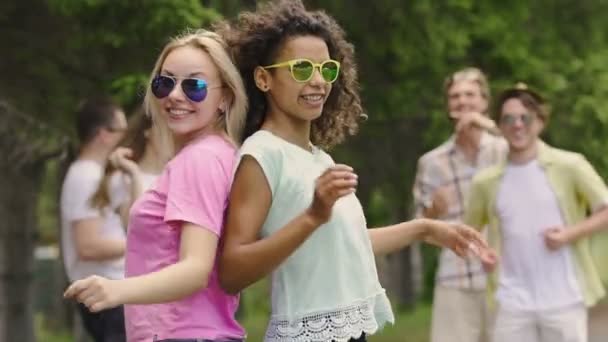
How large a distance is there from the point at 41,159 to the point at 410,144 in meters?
3.52

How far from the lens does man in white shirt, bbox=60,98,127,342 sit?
785 cm

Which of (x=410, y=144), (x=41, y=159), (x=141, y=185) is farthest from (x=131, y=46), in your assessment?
(x=141, y=185)

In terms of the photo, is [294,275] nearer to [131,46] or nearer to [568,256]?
[568,256]

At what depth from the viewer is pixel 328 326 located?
4.78m

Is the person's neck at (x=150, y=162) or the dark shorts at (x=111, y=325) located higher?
the person's neck at (x=150, y=162)

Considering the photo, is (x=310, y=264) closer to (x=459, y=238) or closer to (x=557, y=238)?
(x=459, y=238)

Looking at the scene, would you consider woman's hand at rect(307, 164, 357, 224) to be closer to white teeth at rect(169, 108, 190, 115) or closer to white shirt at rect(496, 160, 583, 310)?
white teeth at rect(169, 108, 190, 115)

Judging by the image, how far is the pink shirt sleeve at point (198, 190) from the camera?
15.1 feet

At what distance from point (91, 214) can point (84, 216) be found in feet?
0.19

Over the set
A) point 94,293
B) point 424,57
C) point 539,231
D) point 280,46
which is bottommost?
point 94,293

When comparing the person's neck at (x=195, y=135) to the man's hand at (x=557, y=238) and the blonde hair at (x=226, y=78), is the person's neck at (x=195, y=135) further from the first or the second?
the man's hand at (x=557, y=238)

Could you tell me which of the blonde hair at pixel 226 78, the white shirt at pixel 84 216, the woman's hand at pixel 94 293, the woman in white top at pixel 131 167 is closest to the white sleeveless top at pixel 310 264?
the blonde hair at pixel 226 78

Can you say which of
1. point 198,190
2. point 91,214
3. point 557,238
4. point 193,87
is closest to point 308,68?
point 193,87

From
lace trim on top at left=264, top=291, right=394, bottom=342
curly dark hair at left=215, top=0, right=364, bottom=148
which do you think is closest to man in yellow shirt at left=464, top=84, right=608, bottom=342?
curly dark hair at left=215, top=0, right=364, bottom=148
